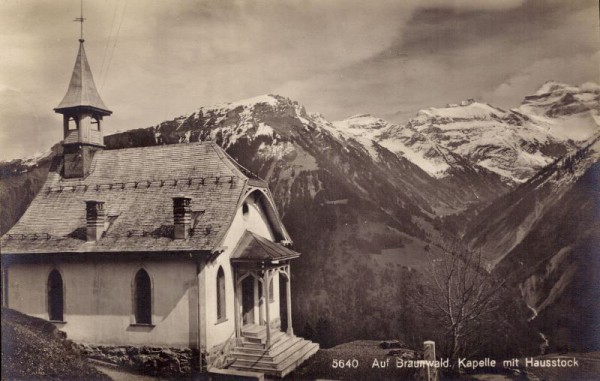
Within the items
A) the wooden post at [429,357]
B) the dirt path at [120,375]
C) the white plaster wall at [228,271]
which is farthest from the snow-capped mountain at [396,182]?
the dirt path at [120,375]

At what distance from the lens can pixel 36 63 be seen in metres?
12.1

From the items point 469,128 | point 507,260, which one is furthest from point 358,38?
point 507,260

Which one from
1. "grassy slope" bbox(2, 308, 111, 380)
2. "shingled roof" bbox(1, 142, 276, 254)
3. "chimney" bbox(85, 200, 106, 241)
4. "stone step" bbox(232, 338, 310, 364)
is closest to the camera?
"grassy slope" bbox(2, 308, 111, 380)

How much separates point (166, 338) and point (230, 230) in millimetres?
3342

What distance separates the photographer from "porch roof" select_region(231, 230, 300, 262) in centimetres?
1296

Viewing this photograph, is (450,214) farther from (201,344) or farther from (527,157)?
(201,344)

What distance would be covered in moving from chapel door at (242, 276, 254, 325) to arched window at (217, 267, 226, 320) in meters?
1.85

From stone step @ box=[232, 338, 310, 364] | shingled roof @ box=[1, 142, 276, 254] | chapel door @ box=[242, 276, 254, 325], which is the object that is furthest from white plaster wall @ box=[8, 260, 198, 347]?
chapel door @ box=[242, 276, 254, 325]

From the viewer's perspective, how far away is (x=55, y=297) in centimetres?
1297

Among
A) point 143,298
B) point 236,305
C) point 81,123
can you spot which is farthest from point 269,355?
point 81,123

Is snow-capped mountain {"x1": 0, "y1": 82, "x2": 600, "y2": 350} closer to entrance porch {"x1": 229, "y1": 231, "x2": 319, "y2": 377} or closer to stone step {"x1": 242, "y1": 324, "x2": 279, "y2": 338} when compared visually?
entrance porch {"x1": 229, "y1": 231, "x2": 319, "y2": 377}

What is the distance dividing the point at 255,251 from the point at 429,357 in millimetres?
5678

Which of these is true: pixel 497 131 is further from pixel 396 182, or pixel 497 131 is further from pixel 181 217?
pixel 181 217

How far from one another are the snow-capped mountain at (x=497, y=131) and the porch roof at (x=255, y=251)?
412 centimetres
